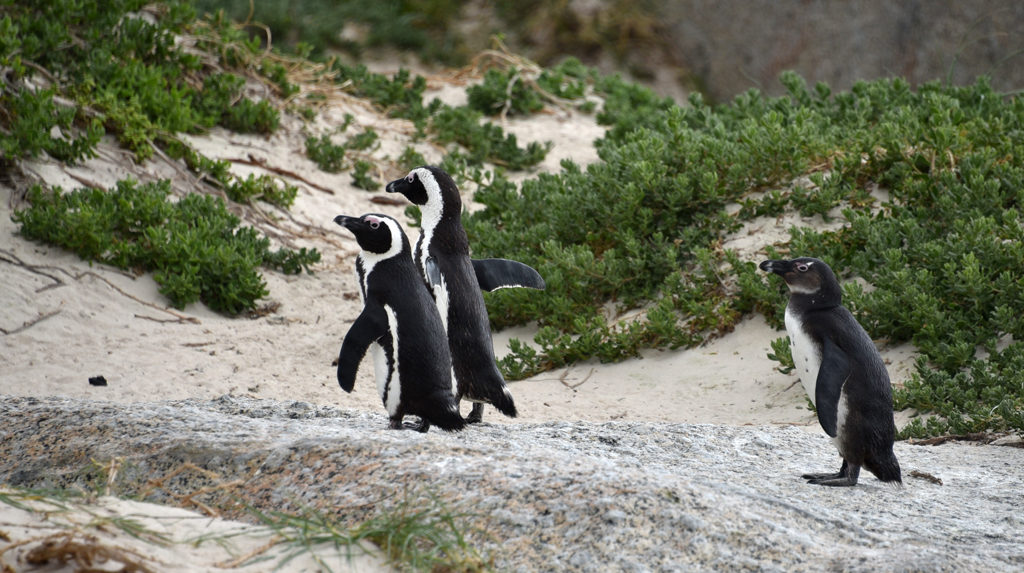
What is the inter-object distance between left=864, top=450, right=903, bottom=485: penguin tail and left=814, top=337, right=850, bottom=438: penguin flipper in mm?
208

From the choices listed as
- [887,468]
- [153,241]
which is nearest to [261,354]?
[153,241]

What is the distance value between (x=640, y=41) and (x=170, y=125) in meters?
7.14

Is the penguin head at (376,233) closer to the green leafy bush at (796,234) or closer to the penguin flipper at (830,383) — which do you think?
the penguin flipper at (830,383)

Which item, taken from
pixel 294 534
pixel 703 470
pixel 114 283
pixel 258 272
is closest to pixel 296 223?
pixel 258 272

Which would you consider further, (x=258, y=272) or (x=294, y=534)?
(x=258, y=272)

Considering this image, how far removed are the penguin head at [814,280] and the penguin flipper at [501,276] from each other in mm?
1113

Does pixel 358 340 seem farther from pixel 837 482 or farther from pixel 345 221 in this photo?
pixel 837 482

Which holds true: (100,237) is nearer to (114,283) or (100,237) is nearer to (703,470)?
(114,283)

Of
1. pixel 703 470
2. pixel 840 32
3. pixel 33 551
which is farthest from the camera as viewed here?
pixel 840 32

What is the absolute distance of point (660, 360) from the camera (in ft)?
21.0

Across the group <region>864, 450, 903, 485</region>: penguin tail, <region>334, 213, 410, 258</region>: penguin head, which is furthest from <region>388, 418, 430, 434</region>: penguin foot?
<region>864, 450, 903, 485</region>: penguin tail

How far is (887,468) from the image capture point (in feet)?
13.0

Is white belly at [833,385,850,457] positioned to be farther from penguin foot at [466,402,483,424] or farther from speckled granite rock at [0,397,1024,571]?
penguin foot at [466,402,483,424]

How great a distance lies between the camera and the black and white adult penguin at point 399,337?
407 cm
